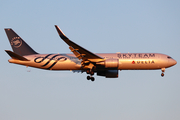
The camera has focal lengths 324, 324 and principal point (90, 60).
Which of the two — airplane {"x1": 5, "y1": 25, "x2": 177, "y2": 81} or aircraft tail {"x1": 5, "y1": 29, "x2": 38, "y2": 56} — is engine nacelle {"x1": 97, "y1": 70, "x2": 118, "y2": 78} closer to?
airplane {"x1": 5, "y1": 25, "x2": 177, "y2": 81}

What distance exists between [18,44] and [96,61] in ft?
49.8

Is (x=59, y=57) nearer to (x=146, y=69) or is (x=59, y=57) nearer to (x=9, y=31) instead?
(x=9, y=31)

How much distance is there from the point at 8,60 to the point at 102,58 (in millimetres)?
15687

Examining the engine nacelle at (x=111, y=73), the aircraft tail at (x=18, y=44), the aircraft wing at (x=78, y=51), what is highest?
the aircraft tail at (x=18, y=44)

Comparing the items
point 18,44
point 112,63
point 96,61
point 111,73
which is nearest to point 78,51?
point 96,61

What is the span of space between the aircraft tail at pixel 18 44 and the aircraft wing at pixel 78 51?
10.4 meters

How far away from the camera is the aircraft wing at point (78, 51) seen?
44.7 m

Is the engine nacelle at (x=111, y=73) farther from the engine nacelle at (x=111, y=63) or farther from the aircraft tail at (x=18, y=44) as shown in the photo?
the aircraft tail at (x=18, y=44)

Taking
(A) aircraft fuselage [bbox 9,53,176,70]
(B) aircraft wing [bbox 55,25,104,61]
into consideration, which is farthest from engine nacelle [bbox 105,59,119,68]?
(B) aircraft wing [bbox 55,25,104,61]

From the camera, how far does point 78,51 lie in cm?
4922

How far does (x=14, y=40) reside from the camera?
2254 inches

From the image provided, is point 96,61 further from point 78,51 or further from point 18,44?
point 18,44

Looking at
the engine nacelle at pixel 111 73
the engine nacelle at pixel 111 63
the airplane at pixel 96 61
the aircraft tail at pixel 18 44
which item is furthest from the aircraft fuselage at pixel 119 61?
the engine nacelle at pixel 111 73

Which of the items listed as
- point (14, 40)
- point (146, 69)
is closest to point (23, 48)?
point (14, 40)
